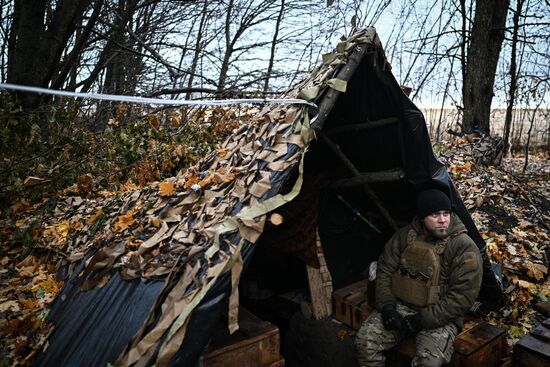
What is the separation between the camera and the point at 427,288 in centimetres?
300

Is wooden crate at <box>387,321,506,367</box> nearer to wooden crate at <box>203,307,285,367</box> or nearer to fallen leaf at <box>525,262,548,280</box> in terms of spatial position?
wooden crate at <box>203,307,285,367</box>

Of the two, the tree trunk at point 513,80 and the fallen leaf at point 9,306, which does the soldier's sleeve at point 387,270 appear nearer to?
the fallen leaf at point 9,306

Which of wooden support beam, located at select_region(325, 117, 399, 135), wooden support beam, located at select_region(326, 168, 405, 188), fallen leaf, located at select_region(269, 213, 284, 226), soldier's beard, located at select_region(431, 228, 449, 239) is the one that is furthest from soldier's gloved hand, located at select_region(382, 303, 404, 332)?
wooden support beam, located at select_region(325, 117, 399, 135)

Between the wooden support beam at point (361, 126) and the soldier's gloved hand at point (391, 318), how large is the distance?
5.17 ft

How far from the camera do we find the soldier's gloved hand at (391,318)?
297cm

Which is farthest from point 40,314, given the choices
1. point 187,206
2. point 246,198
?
point 246,198

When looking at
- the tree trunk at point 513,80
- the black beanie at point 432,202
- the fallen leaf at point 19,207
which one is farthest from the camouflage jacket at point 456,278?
the tree trunk at point 513,80

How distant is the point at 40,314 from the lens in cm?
322

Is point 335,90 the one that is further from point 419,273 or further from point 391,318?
point 391,318

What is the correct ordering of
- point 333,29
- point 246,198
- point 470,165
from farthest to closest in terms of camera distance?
point 333,29
point 470,165
point 246,198

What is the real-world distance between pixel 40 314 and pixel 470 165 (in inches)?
286

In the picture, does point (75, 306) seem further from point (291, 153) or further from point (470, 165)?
point (470, 165)

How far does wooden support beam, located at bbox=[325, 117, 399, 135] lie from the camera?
122 inches

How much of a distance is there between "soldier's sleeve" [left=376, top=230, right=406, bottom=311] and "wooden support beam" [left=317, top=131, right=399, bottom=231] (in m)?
0.50
